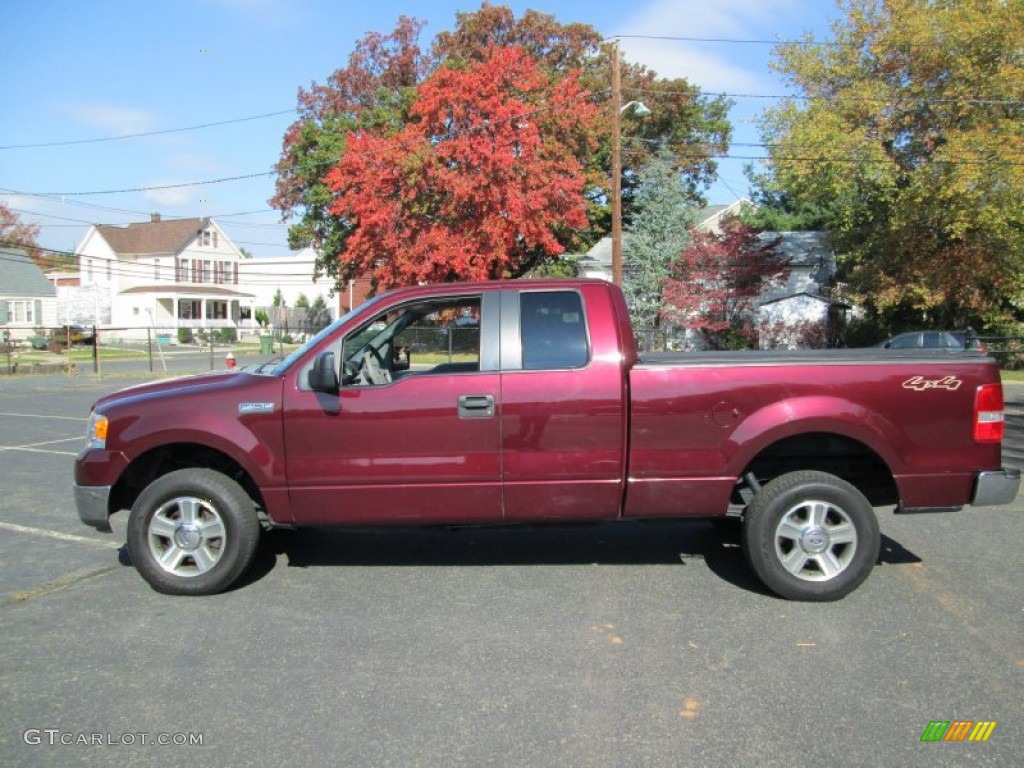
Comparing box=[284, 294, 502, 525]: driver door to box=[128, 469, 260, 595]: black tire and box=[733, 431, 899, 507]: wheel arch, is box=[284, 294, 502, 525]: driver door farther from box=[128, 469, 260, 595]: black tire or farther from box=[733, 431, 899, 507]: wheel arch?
box=[733, 431, 899, 507]: wheel arch

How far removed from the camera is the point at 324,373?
4.47 meters

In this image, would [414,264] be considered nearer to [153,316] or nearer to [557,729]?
[557,729]

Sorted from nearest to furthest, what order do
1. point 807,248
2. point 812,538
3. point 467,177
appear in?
point 812,538 < point 467,177 < point 807,248

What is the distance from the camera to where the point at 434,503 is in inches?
181

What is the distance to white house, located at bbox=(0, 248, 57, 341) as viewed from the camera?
160ft

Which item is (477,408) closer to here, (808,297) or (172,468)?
(172,468)

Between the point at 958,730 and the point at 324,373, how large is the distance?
11.6ft

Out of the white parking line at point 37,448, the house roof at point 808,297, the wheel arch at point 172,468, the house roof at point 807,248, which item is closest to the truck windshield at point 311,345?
the wheel arch at point 172,468

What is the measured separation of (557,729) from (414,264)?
25.3 m

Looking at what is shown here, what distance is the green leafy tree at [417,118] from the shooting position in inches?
1435

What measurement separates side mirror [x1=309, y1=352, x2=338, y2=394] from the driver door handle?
767 mm

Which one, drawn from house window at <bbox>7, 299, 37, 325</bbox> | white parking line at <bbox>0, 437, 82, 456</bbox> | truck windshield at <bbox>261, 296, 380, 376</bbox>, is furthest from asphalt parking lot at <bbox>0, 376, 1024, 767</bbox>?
house window at <bbox>7, 299, 37, 325</bbox>

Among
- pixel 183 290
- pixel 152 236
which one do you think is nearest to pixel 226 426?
pixel 183 290

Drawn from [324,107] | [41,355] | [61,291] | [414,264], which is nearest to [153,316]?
[61,291]
